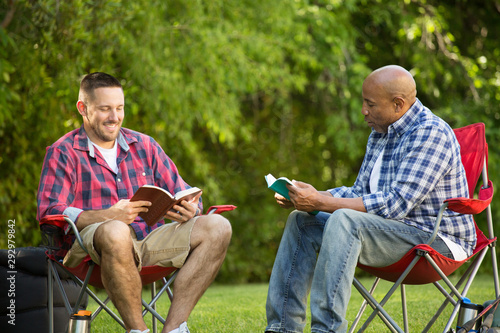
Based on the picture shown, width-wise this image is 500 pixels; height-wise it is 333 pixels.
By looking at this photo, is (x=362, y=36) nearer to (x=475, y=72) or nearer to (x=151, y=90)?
(x=475, y=72)

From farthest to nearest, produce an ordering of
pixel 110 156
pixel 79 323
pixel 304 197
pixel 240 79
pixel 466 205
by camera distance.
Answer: pixel 240 79
pixel 110 156
pixel 304 197
pixel 466 205
pixel 79 323

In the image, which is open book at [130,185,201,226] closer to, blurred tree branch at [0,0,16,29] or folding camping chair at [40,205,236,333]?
folding camping chair at [40,205,236,333]

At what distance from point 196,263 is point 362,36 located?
5502mm

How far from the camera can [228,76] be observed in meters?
5.75

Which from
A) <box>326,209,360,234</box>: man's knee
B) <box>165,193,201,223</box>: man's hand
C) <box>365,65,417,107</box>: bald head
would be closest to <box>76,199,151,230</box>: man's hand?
<box>165,193,201,223</box>: man's hand

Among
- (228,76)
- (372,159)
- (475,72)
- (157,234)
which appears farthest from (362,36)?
(157,234)

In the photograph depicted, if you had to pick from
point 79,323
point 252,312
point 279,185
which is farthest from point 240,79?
point 79,323

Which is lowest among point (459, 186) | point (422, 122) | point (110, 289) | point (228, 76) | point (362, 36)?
point (110, 289)

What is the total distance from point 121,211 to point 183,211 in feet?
0.90

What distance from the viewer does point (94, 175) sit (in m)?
2.75

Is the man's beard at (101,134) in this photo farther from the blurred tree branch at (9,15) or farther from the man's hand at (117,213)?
the blurred tree branch at (9,15)

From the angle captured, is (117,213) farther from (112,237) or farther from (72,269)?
(72,269)

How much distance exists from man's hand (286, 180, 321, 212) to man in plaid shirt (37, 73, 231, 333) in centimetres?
32

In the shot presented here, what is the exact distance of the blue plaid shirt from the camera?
97.7 inches
